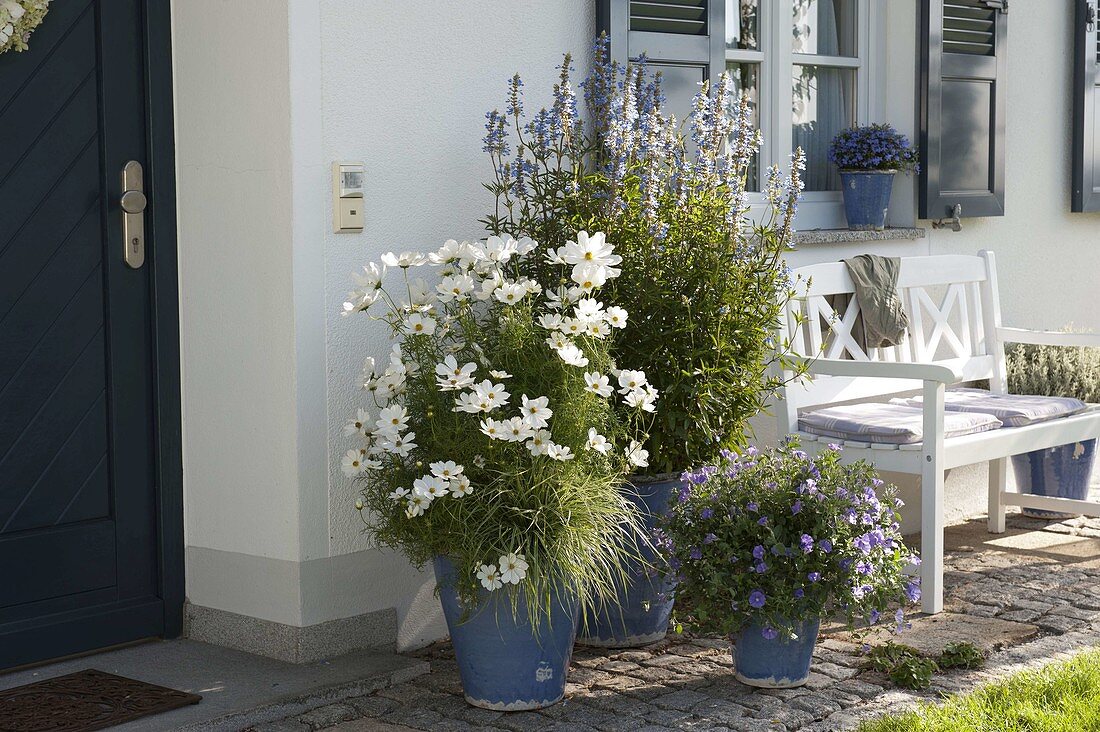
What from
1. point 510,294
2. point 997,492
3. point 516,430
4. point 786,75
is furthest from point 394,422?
point 997,492

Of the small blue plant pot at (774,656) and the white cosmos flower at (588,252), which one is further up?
the white cosmos flower at (588,252)

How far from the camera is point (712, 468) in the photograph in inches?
147

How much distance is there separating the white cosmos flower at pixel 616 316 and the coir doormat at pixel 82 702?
1397 mm

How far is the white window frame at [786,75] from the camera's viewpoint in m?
5.33

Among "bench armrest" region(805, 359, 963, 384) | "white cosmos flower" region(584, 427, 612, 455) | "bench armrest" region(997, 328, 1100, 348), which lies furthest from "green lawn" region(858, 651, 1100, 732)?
"bench armrest" region(997, 328, 1100, 348)

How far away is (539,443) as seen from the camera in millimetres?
3250

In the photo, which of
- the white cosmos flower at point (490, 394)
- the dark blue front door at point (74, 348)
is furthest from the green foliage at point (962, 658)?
the dark blue front door at point (74, 348)

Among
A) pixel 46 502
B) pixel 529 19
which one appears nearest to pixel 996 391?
pixel 529 19

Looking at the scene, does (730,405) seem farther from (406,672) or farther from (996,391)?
(996,391)

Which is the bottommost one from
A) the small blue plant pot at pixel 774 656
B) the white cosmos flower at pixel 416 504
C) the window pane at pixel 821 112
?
the small blue plant pot at pixel 774 656

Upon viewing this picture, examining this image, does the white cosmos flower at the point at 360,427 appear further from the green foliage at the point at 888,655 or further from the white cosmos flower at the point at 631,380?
the green foliage at the point at 888,655

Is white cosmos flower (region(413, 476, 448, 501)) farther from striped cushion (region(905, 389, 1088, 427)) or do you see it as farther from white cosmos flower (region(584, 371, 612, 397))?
striped cushion (region(905, 389, 1088, 427))

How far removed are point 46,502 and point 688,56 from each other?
8.19ft

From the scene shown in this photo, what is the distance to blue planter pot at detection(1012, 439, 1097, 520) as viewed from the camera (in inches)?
220
